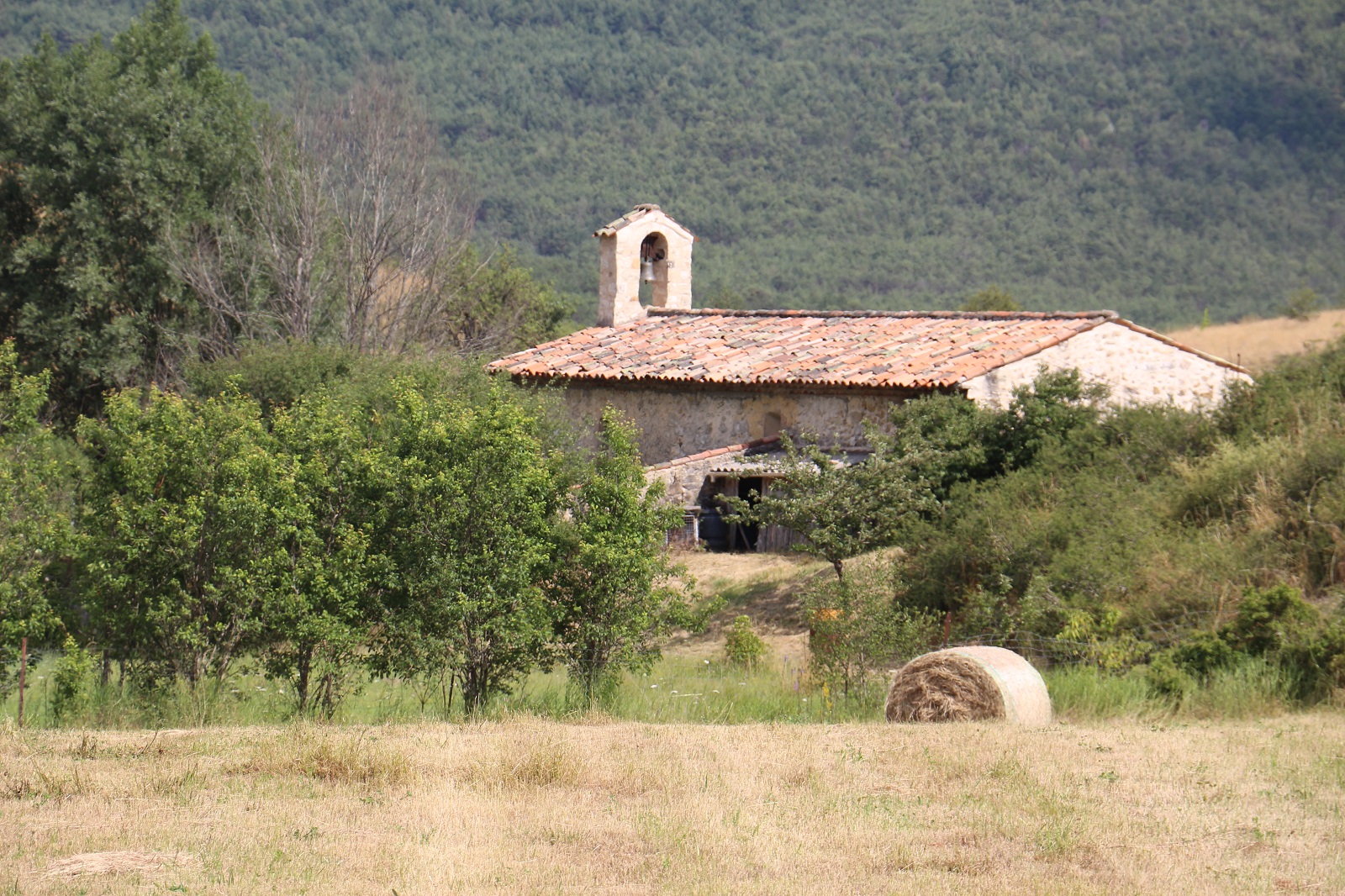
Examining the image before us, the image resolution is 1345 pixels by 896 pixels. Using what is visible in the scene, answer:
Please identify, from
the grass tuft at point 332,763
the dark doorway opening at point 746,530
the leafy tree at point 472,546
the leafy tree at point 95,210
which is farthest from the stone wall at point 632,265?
the grass tuft at point 332,763

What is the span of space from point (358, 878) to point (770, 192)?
74968 mm

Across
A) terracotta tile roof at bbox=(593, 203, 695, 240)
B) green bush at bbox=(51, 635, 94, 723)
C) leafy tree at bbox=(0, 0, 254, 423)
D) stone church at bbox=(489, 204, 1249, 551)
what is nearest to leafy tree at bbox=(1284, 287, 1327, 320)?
stone church at bbox=(489, 204, 1249, 551)

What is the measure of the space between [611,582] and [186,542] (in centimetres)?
394

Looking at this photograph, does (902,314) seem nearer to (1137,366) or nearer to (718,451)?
(1137,366)

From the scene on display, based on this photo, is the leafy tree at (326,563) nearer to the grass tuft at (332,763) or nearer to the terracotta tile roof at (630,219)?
the grass tuft at (332,763)

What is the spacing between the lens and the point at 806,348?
84.7 ft

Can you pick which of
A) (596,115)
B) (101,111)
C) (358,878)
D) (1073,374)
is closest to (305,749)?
(358,878)

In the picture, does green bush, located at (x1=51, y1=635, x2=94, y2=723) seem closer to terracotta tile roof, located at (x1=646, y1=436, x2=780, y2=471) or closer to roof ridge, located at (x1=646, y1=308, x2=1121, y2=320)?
terracotta tile roof, located at (x1=646, y1=436, x2=780, y2=471)

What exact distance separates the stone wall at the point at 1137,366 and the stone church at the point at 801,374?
0.02 m

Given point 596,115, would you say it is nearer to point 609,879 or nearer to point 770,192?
point 770,192

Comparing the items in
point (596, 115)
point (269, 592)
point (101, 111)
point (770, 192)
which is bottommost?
point (269, 592)

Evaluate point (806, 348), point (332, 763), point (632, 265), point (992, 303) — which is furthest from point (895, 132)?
point (332, 763)

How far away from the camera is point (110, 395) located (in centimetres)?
1484

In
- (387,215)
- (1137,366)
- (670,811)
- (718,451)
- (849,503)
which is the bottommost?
(670,811)
